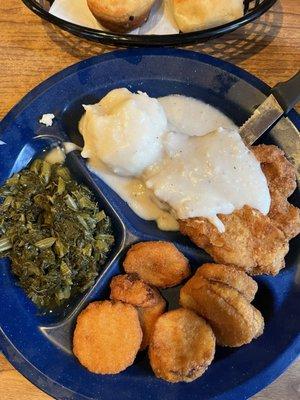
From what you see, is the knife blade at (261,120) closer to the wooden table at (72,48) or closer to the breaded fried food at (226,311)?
the wooden table at (72,48)

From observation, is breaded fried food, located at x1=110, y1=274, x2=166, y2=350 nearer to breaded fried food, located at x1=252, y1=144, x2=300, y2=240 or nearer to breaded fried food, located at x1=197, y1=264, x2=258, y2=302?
breaded fried food, located at x1=197, y1=264, x2=258, y2=302

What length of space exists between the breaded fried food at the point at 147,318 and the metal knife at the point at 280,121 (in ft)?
2.99

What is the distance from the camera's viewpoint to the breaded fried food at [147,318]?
239 centimetres

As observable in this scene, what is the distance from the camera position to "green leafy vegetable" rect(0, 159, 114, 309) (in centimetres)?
240

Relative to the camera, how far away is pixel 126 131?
241 centimetres

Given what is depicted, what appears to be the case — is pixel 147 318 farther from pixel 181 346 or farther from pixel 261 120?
pixel 261 120

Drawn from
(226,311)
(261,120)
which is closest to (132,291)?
(226,311)

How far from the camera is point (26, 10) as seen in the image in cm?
292

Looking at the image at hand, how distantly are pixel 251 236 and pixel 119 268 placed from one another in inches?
25.5

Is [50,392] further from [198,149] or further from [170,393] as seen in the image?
[198,149]

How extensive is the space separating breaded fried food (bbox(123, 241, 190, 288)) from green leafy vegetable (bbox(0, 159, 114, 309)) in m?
0.16

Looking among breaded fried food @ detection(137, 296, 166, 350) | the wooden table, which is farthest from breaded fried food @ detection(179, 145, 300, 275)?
the wooden table

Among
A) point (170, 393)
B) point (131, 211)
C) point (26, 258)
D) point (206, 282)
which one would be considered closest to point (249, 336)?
point (206, 282)

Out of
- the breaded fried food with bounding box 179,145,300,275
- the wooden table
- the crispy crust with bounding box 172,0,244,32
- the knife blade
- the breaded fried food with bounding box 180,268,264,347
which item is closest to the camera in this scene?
the breaded fried food with bounding box 180,268,264,347
